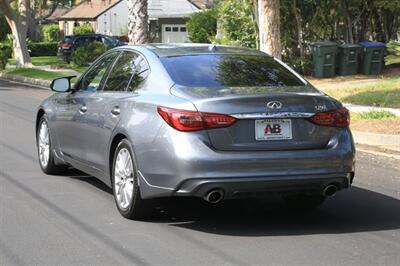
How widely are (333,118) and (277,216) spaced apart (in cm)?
112

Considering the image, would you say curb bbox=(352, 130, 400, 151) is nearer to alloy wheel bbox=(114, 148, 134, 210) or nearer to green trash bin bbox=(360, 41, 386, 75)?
alloy wheel bbox=(114, 148, 134, 210)

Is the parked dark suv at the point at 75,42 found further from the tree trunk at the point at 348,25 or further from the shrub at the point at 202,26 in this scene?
the tree trunk at the point at 348,25

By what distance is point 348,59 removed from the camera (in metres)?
22.9

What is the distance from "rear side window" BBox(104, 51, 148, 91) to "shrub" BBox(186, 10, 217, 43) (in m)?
31.8

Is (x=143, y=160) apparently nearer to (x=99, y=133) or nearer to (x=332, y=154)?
(x=99, y=133)

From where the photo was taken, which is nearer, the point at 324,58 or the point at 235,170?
the point at 235,170

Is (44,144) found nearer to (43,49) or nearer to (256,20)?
(256,20)

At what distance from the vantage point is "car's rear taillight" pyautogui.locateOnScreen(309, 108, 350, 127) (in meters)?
5.97

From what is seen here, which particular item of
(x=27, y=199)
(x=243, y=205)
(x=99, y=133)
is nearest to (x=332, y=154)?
(x=243, y=205)

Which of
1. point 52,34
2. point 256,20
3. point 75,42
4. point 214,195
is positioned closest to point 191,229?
point 214,195

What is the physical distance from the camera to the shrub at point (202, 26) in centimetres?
3906

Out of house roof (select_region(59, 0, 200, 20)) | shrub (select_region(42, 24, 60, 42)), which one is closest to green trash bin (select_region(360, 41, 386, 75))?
house roof (select_region(59, 0, 200, 20))

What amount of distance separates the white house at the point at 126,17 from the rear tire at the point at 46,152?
4362 cm

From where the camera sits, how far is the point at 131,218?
20.8 ft
